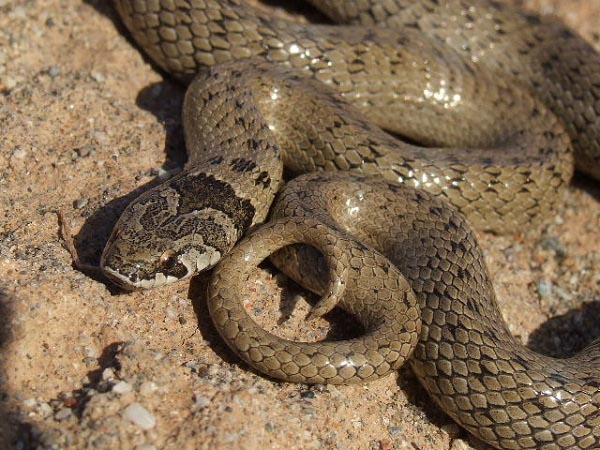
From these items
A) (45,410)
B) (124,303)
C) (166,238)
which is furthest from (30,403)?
(166,238)

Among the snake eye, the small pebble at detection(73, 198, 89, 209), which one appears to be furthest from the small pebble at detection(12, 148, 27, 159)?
the snake eye

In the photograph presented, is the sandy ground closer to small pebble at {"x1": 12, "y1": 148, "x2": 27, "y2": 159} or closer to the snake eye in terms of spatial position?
small pebble at {"x1": 12, "y1": 148, "x2": 27, "y2": 159}

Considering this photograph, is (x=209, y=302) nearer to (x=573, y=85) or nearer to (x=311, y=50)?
(x=311, y=50)

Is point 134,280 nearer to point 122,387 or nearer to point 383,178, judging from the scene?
point 122,387

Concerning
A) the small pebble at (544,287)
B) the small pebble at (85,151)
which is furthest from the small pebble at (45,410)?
the small pebble at (544,287)

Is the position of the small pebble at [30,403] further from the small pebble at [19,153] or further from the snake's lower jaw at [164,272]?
the small pebble at [19,153]

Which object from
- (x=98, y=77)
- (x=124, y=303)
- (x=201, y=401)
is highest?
(x=98, y=77)
